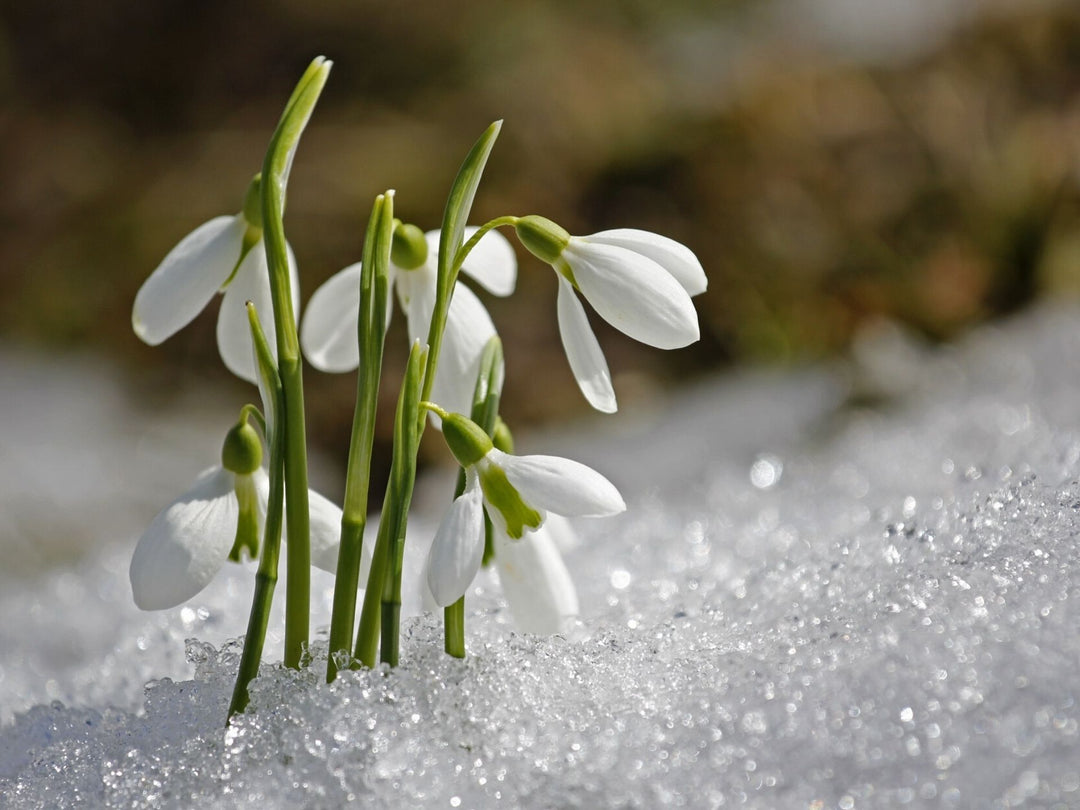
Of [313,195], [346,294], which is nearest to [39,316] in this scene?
[313,195]

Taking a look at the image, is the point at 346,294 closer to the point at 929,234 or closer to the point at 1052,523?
the point at 1052,523

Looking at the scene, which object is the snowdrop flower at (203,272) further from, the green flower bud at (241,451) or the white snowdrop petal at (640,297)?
the white snowdrop petal at (640,297)

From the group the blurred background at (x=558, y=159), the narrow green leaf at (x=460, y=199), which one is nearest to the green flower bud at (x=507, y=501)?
the narrow green leaf at (x=460, y=199)

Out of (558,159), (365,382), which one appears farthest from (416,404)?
(558,159)

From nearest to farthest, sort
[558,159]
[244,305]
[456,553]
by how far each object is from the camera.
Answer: [456,553]
[244,305]
[558,159]

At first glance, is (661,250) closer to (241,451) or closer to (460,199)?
(460,199)
